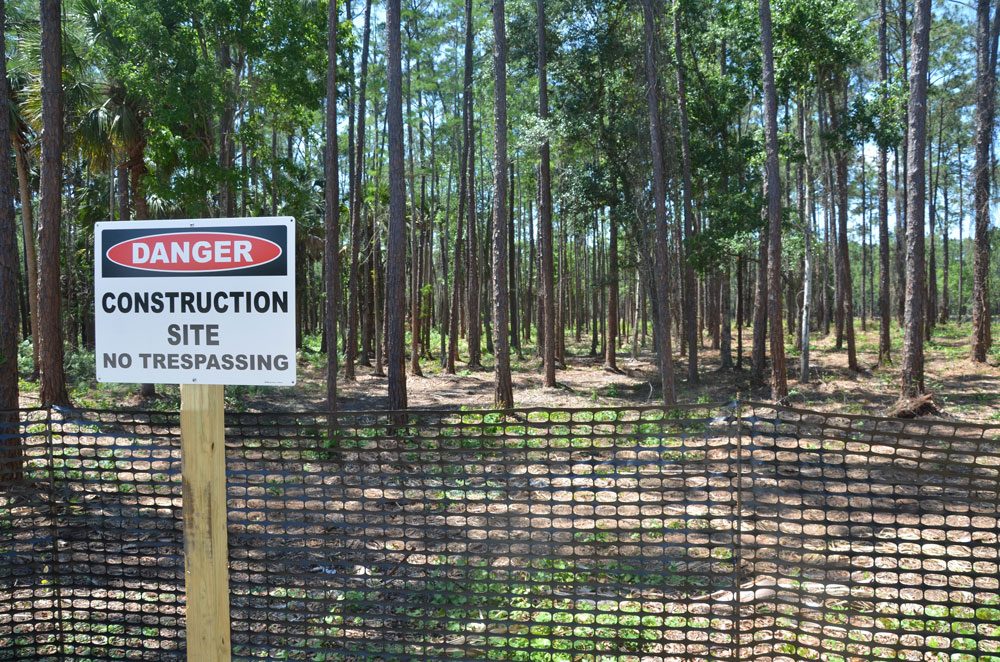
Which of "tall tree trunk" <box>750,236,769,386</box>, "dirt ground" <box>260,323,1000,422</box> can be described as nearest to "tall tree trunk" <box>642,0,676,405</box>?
"dirt ground" <box>260,323,1000,422</box>

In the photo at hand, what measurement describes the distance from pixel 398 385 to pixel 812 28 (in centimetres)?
1287

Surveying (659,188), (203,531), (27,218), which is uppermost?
(27,218)

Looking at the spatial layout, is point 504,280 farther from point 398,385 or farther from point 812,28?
point 812,28

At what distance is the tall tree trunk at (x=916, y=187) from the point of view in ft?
40.1

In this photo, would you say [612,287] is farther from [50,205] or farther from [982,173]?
[50,205]

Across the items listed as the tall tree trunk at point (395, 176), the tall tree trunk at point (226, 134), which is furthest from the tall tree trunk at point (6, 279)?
the tall tree trunk at point (226, 134)

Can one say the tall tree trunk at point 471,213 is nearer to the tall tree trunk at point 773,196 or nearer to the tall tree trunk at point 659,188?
the tall tree trunk at point 659,188

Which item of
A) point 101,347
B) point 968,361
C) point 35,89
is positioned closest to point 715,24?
point 968,361

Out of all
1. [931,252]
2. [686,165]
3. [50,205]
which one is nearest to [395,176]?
[50,205]

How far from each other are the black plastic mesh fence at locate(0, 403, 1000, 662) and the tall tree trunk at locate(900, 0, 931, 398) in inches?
238

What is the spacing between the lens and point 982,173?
18.4m

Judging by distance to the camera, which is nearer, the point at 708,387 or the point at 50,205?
the point at 50,205

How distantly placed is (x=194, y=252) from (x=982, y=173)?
2145 cm

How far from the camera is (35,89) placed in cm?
1527
